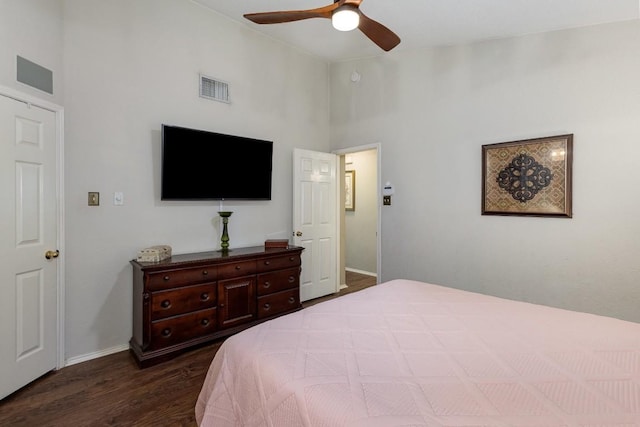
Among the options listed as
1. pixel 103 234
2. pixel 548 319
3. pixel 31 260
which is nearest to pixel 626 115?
pixel 548 319

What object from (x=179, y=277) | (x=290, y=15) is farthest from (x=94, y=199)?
(x=290, y=15)

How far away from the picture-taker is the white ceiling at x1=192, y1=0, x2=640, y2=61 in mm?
2396

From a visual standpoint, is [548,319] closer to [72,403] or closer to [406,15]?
[406,15]

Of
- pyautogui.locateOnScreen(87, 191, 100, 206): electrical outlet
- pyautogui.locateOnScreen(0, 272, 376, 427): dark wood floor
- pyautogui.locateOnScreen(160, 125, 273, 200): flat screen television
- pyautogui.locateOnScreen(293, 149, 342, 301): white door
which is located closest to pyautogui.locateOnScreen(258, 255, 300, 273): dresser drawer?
pyautogui.locateOnScreen(293, 149, 342, 301): white door

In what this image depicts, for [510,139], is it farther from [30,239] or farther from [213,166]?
[30,239]

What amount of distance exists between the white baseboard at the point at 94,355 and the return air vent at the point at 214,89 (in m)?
2.52

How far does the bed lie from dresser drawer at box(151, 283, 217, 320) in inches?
49.3

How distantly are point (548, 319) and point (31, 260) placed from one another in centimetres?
334

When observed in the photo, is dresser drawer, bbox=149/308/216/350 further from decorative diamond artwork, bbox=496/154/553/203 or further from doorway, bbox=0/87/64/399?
decorative diamond artwork, bbox=496/154/553/203

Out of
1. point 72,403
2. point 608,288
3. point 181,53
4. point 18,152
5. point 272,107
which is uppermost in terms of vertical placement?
point 181,53

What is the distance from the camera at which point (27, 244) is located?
7.13 ft

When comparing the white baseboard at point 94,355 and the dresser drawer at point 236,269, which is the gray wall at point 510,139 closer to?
the dresser drawer at point 236,269

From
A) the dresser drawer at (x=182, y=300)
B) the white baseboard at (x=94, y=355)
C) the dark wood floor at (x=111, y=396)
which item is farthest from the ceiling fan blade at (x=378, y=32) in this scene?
the white baseboard at (x=94, y=355)

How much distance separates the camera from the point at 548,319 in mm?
1651
